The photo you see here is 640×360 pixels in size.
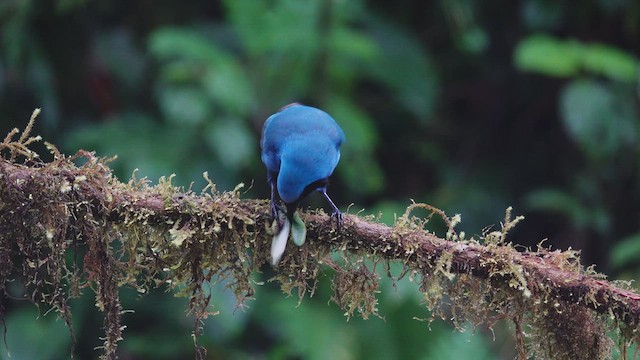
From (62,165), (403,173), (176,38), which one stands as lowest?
(62,165)

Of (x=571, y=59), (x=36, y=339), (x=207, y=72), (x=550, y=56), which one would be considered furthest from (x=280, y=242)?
(x=571, y=59)

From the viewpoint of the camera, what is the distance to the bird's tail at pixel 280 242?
7.92ft

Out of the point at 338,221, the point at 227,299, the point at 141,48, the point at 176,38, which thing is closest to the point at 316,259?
the point at 338,221

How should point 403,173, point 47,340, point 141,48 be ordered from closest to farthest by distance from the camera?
1. point 47,340
2. point 141,48
3. point 403,173

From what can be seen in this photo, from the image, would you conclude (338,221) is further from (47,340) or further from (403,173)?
(403,173)

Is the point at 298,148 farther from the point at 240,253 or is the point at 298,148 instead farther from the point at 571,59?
the point at 571,59

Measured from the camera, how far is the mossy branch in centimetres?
239

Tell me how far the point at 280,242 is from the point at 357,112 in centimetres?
274

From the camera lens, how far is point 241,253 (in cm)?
254

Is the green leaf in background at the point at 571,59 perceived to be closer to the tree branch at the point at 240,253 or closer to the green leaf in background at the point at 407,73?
the green leaf in background at the point at 407,73

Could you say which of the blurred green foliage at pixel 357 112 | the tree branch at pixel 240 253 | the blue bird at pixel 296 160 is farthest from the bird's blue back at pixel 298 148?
the blurred green foliage at pixel 357 112

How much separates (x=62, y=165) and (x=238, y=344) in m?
3.06

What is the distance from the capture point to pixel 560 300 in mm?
2418

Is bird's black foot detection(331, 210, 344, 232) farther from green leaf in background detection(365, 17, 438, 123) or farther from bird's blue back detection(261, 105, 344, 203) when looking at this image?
green leaf in background detection(365, 17, 438, 123)
